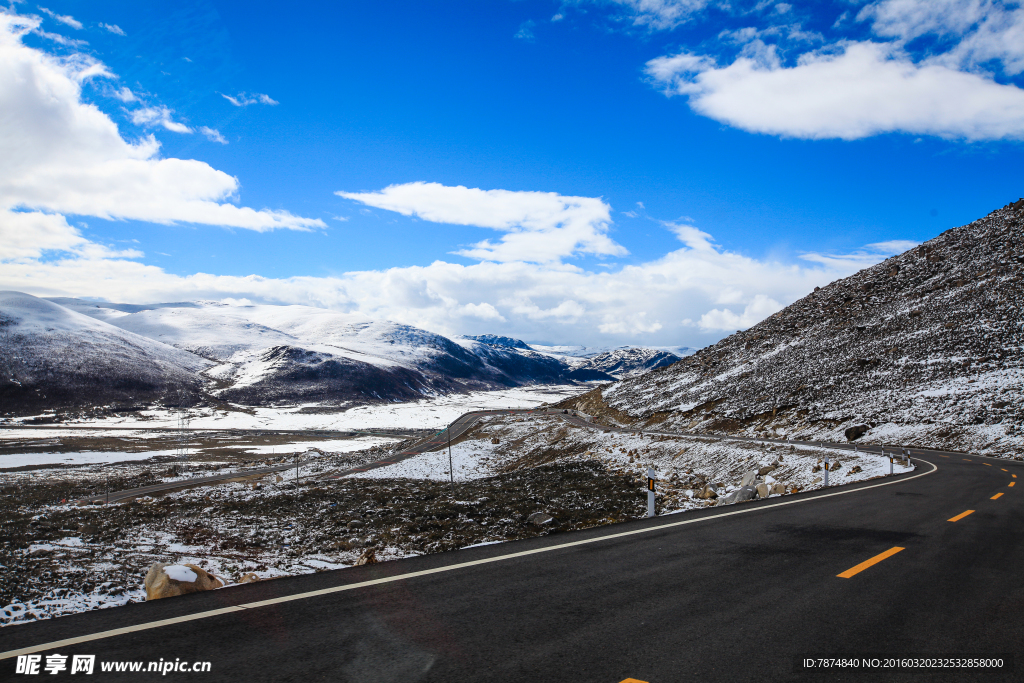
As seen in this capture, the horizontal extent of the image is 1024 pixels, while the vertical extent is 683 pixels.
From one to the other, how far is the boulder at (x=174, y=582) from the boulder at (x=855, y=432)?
149ft

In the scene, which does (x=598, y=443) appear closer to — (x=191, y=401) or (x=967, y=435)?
(x=967, y=435)

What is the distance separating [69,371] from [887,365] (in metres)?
215

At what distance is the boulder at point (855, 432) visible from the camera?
4054 centimetres

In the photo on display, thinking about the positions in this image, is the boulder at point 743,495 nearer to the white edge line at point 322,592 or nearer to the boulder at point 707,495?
the boulder at point 707,495

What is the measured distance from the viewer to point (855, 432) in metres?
41.0

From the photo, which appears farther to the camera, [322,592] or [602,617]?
[322,592]

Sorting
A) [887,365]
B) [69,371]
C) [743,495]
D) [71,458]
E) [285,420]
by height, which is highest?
[69,371]

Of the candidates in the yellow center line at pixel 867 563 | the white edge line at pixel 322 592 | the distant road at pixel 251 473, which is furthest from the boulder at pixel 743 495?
the distant road at pixel 251 473

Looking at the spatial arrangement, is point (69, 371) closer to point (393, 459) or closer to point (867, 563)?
point (393, 459)

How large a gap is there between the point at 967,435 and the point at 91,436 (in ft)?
434

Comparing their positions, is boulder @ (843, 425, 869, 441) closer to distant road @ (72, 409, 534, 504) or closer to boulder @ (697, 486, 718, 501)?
boulder @ (697, 486, 718, 501)

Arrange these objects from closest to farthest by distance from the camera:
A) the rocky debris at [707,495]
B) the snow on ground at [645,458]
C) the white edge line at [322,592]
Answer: the white edge line at [322,592], the rocky debris at [707,495], the snow on ground at [645,458]

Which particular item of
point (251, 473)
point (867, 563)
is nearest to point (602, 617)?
point (867, 563)

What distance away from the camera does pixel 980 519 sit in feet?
38.8
